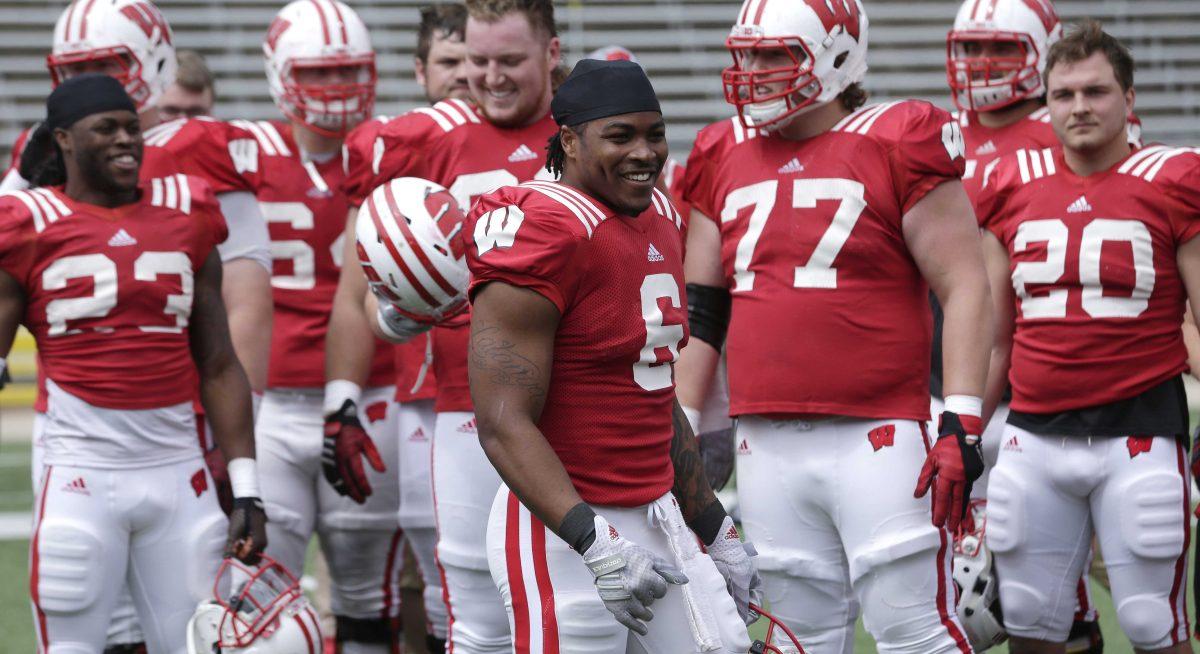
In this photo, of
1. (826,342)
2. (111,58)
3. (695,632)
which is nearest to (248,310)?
(111,58)

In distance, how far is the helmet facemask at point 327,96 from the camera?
5.38 meters

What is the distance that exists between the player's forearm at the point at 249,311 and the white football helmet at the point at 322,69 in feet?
2.22

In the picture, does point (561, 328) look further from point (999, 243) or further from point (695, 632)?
point (999, 243)

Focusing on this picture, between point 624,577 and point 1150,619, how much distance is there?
208 centimetres

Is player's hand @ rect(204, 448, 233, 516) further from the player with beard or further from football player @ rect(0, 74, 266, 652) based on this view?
the player with beard

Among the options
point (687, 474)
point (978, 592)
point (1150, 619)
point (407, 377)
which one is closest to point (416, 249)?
point (687, 474)

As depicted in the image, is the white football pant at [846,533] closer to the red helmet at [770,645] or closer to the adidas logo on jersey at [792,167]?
the red helmet at [770,645]

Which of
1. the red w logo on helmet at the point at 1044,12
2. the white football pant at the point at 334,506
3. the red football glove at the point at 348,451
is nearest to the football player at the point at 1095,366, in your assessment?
the red w logo on helmet at the point at 1044,12

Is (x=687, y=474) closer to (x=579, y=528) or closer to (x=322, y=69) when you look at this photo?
(x=579, y=528)

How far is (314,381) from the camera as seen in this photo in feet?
17.1

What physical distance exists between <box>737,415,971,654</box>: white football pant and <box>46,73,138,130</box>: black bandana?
5.97 ft

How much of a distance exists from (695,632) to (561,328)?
617mm

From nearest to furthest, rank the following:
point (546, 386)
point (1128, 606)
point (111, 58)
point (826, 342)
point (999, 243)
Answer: point (546, 386) → point (826, 342) → point (1128, 606) → point (999, 243) → point (111, 58)

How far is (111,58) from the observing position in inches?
197
